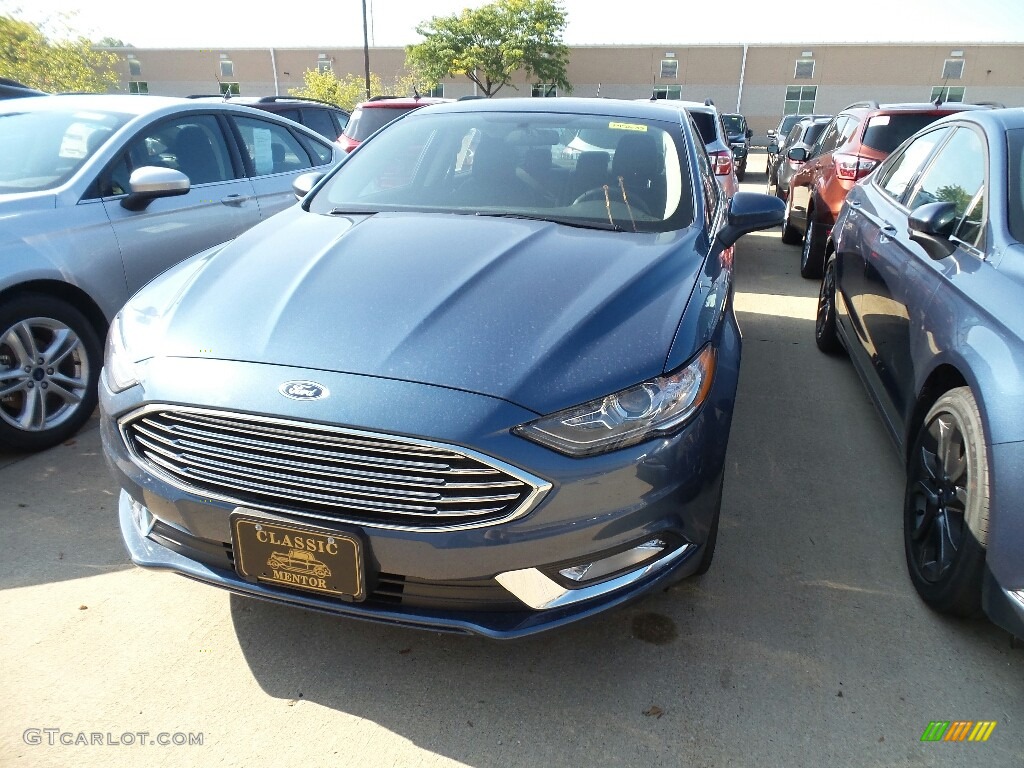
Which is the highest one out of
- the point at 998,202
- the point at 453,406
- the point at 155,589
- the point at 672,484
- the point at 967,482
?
the point at 998,202

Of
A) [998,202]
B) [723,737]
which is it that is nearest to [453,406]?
[723,737]

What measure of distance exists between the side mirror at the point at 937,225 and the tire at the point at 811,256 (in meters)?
4.18

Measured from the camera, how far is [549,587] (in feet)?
6.24

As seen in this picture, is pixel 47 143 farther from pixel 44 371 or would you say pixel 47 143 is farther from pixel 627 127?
pixel 627 127

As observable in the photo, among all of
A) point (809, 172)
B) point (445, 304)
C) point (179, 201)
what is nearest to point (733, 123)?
point (809, 172)

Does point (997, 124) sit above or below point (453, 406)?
above

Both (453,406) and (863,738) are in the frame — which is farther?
(863,738)

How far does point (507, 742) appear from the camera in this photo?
1.99m

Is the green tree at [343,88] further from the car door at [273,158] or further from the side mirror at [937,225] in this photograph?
the side mirror at [937,225]

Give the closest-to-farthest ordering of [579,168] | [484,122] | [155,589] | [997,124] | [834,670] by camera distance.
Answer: [834,670], [155,589], [997,124], [579,168], [484,122]

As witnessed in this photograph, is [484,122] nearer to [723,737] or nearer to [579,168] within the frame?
[579,168]

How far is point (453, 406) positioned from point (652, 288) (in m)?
0.88

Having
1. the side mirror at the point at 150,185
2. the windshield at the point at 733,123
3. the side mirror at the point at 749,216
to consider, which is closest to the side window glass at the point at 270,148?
the side mirror at the point at 150,185

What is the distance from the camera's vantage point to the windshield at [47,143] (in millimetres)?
3748
